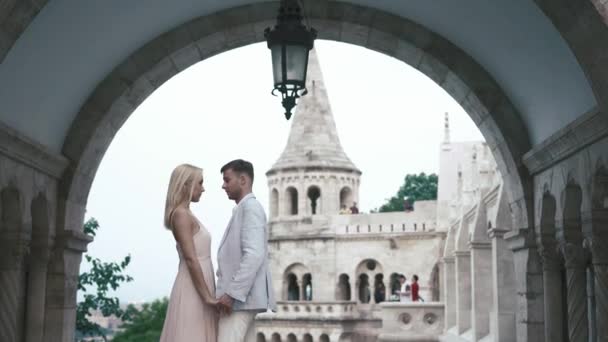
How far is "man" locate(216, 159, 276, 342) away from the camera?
4.57m

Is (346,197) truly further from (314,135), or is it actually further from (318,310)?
(318,310)

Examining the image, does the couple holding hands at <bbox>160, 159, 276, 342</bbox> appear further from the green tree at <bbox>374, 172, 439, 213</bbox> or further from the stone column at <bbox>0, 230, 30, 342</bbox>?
the green tree at <bbox>374, 172, 439, 213</bbox>

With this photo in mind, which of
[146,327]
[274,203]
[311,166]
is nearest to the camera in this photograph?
[311,166]

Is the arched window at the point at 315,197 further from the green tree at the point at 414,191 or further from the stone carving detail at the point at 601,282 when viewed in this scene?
the stone carving detail at the point at 601,282

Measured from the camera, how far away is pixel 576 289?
710 cm

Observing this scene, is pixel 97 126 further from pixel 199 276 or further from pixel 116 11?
pixel 199 276

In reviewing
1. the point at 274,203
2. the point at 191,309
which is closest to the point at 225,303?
the point at 191,309

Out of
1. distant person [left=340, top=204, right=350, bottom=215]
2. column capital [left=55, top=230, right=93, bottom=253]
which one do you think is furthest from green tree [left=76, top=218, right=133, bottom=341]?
distant person [left=340, top=204, right=350, bottom=215]

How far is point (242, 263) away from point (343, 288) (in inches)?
1669

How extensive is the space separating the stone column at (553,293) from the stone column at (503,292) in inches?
236

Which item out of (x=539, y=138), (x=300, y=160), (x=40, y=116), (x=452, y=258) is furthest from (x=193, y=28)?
(x=300, y=160)

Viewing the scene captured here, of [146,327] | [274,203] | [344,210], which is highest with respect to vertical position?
[274,203]

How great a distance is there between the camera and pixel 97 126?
8094 mm

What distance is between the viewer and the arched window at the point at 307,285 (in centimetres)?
4629
